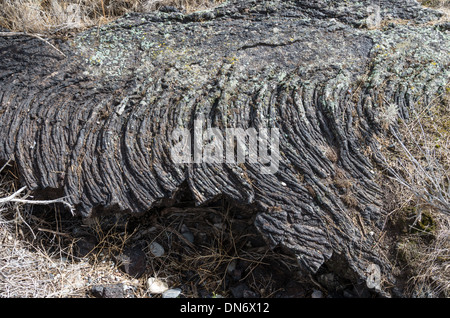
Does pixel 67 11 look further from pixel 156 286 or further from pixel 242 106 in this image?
pixel 156 286

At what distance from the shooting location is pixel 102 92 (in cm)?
318

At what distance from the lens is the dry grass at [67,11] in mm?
3613

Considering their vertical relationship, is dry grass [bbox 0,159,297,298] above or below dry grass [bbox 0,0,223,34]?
below

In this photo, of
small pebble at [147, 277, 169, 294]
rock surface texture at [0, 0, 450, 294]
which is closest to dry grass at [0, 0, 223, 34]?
rock surface texture at [0, 0, 450, 294]

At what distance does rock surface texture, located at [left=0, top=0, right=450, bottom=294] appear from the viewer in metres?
2.72

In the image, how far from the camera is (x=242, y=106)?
9.97ft

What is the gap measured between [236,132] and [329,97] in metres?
0.84

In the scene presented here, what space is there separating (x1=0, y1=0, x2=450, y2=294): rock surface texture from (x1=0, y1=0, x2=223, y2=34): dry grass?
0.67 feet

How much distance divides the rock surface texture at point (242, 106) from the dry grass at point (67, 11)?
8.1 inches

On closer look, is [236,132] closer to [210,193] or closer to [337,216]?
[210,193]

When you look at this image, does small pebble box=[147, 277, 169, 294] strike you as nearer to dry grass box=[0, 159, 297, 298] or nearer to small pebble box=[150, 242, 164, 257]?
dry grass box=[0, 159, 297, 298]

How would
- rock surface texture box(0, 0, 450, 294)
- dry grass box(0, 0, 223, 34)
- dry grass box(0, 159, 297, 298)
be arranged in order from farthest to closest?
1. dry grass box(0, 0, 223, 34)
2. dry grass box(0, 159, 297, 298)
3. rock surface texture box(0, 0, 450, 294)

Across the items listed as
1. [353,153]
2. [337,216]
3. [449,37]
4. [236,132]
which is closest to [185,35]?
[236,132]

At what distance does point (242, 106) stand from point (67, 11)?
7.29ft
